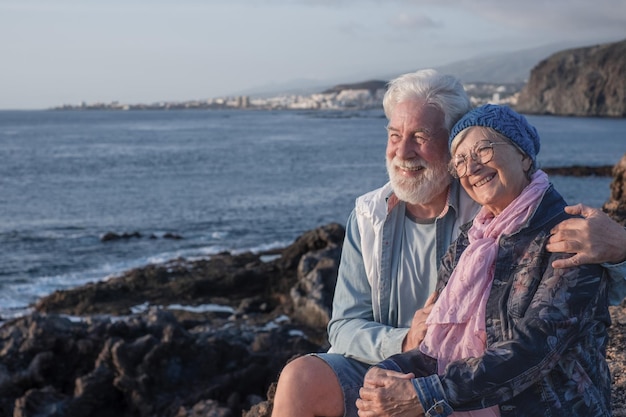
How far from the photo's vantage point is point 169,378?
6.32 meters

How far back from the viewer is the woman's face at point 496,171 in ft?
8.54

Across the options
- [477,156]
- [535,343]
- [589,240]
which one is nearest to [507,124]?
[477,156]

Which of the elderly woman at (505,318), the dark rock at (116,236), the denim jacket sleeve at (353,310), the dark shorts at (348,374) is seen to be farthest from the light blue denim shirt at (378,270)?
the dark rock at (116,236)

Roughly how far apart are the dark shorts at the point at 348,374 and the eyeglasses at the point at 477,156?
0.82 meters

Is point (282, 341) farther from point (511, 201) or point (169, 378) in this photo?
point (511, 201)

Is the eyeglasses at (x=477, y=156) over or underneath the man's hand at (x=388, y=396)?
over

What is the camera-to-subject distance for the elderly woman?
2309 millimetres

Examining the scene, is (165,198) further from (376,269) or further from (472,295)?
(472,295)

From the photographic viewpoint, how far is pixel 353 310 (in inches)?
124

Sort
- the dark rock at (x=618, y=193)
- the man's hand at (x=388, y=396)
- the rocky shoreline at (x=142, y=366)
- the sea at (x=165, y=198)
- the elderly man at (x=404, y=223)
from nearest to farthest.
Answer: the man's hand at (x=388, y=396)
the elderly man at (x=404, y=223)
the rocky shoreline at (x=142, y=366)
the dark rock at (x=618, y=193)
the sea at (x=165, y=198)

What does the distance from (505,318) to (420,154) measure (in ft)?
3.12

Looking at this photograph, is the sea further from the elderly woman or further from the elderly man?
the elderly woman

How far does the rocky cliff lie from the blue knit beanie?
120887 mm

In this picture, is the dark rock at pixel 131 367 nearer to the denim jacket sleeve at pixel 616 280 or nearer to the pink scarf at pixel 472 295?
the pink scarf at pixel 472 295
